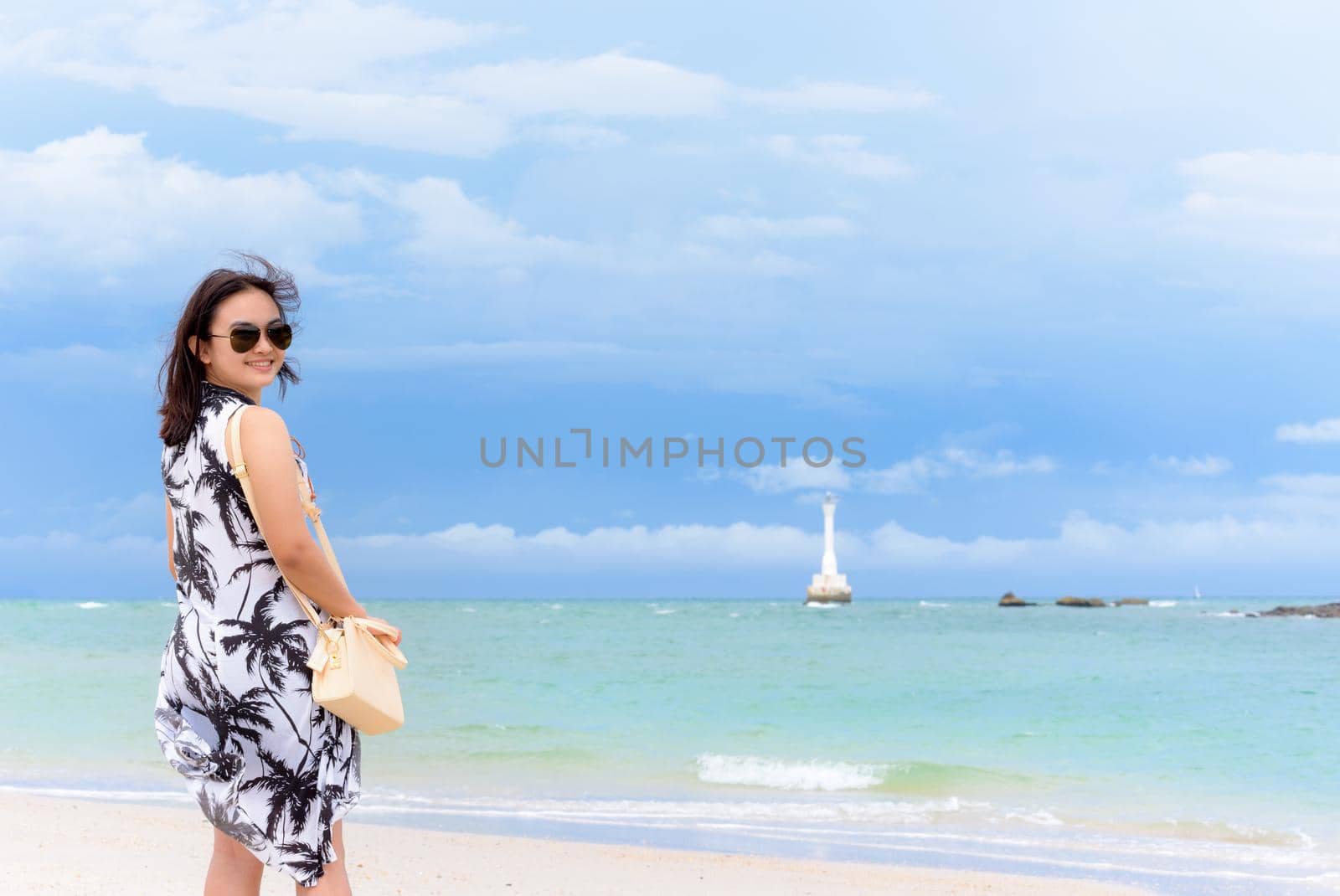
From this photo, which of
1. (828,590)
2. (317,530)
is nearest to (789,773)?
(317,530)

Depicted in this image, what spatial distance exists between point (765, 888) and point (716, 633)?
31.5 metres

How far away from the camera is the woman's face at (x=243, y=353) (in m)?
2.52

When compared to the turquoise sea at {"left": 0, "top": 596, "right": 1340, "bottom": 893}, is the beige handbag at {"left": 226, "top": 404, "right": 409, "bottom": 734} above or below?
above

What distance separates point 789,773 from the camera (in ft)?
35.4

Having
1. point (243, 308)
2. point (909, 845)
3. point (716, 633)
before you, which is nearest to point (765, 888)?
point (909, 845)

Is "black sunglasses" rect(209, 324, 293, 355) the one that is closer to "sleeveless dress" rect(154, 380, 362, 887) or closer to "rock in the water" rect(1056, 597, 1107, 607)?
"sleeveless dress" rect(154, 380, 362, 887)

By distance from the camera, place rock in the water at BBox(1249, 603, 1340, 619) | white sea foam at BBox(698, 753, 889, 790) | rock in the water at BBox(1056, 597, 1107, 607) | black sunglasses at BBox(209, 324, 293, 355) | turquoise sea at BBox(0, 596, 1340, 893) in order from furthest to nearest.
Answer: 1. rock in the water at BBox(1056, 597, 1107, 607)
2. rock in the water at BBox(1249, 603, 1340, 619)
3. white sea foam at BBox(698, 753, 889, 790)
4. turquoise sea at BBox(0, 596, 1340, 893)
5. black sunglasses at BBox(209, 324, 293, 355)

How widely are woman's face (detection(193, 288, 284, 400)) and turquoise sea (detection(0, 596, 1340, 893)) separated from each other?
545cm

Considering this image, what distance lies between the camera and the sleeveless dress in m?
2.39

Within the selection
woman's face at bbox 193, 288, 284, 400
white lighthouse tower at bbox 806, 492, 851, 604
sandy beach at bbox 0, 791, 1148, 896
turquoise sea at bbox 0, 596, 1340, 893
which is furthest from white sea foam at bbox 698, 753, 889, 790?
white lighthouse tower at bbox 806, 492, 851, 604

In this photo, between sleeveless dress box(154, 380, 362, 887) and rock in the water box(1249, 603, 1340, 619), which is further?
rock in the water box(1249, 603, 1340, 619)

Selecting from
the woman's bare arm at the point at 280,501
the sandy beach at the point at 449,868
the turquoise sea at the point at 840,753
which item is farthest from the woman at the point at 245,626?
Answer: the turquoise sea at the point at 840,753

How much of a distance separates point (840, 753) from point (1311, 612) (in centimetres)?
5300

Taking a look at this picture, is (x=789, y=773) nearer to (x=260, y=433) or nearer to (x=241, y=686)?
(x=241, y=686)
